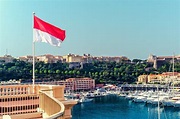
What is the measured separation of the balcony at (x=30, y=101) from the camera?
11.0 ft

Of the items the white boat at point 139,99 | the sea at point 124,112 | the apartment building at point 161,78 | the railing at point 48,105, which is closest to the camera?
the railing at point 48,105

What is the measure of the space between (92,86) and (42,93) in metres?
34.3

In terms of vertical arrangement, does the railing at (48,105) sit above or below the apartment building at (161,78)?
above

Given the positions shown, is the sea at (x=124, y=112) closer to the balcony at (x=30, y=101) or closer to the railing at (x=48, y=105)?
the balcony at (x=30, y=101)

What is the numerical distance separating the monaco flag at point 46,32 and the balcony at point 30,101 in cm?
57

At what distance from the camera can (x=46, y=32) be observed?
4.03 metres

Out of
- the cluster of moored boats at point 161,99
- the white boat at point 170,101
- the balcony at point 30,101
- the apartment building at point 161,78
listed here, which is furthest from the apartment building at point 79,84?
the balcony at point 30,101

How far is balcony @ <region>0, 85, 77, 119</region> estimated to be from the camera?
334cm

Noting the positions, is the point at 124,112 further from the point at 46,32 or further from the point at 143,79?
the point at 143,79

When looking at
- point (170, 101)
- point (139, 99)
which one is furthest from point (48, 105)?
point (139, 99)

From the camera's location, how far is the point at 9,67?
133ft

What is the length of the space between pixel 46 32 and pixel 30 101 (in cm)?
86

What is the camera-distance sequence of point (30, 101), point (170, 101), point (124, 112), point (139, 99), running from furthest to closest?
→ point (139, 99)
point (170, 101)
point (124, 112)
point (30, 101)

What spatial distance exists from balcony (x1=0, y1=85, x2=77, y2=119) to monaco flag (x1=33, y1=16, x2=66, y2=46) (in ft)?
1.88
